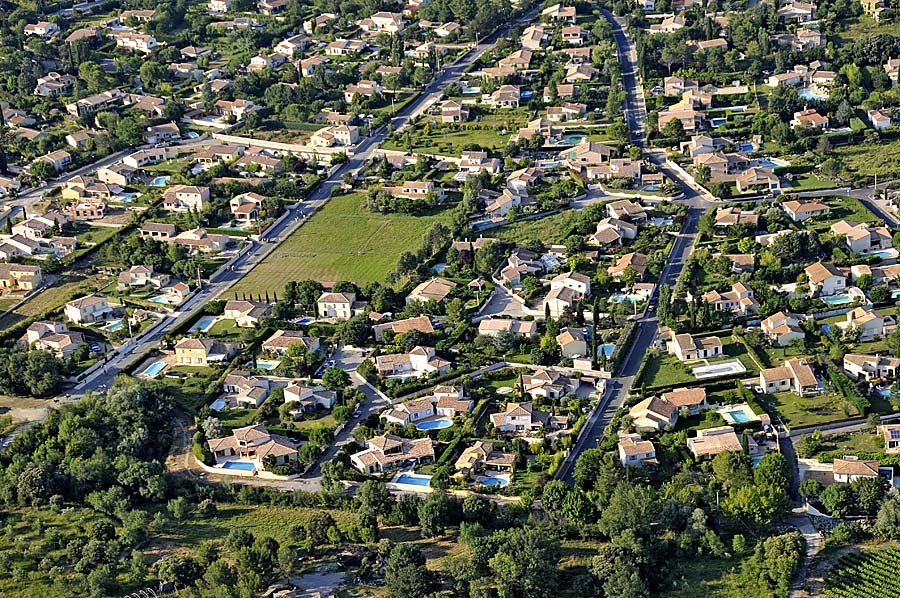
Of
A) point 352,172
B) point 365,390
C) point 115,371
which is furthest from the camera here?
point 352,172

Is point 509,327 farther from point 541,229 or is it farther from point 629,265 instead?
point 541,229

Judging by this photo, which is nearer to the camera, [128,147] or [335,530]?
[335,530]

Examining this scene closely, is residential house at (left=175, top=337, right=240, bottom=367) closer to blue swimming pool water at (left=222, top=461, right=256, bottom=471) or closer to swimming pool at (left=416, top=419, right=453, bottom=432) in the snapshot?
blue swimming pool water at (left=222, top=461, right=256, bottom=471)

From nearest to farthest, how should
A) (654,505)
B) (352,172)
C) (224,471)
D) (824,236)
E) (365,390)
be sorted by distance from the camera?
(654,505)
(224,471)
(365,390)
(824,236)
(352,172)

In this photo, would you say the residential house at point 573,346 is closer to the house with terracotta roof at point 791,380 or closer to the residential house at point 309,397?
the house with terracotta roof at point 791,380

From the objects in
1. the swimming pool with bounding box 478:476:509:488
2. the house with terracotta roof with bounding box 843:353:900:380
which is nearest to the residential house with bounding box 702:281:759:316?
the house with terracotta roof with bounding box 843:353:900:380

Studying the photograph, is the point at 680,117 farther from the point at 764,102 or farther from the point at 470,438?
the point at 470,438

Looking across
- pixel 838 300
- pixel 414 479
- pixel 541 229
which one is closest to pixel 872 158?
pixel 838 300

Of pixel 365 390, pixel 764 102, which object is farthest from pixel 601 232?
pixel 764 102

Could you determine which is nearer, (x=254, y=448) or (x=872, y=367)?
(x=254, y=448)
